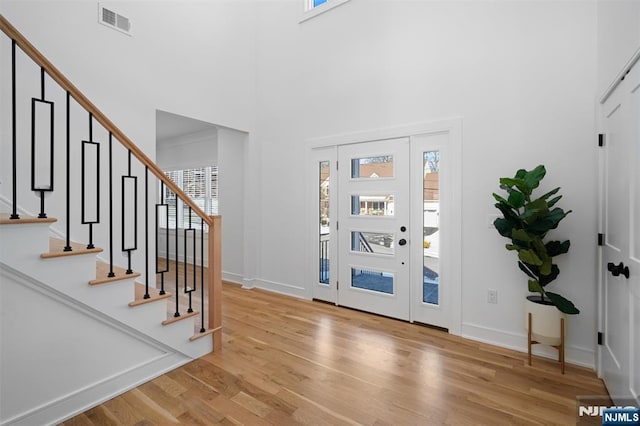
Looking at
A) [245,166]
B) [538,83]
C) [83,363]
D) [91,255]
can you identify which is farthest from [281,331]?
[538,83]

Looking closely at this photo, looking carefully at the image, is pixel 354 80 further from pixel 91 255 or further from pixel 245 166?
pixel 91 255

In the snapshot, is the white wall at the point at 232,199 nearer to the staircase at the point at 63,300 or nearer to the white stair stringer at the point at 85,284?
the staircase at the point at 63,300

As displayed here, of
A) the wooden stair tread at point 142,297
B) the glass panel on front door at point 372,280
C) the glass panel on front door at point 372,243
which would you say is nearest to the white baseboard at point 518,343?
the glass panel on front door at point 372,280

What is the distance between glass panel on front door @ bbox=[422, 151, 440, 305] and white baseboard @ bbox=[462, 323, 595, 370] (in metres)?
0.43

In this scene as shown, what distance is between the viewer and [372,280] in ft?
12.4

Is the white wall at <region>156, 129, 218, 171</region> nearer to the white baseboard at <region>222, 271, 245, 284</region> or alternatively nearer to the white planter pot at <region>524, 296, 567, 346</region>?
the white baseboard at <region>222, 271, 245, 284</region>

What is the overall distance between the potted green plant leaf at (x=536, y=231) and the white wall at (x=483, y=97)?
274mm

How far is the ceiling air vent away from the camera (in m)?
3.14

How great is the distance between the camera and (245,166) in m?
4.93

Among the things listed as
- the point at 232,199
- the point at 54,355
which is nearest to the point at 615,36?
the point at 54,355

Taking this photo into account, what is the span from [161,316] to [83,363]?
0.52 meters

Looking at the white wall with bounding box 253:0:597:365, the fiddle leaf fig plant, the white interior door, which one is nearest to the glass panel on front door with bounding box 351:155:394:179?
the white interior door

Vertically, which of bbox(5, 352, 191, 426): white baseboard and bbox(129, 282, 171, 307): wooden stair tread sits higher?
bbox(129, 282, 171, 307): wooden stair tread

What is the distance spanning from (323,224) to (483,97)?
2387 millimetres
